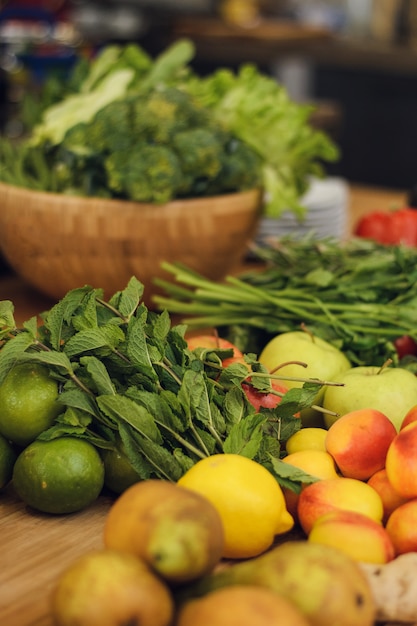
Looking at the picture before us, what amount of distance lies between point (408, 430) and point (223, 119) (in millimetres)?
1094

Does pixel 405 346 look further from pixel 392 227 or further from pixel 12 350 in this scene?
pixel 12 350

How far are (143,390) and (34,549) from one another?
21 centimetres

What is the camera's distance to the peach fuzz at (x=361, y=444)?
3.16 feet

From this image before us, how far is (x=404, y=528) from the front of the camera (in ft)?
2.84

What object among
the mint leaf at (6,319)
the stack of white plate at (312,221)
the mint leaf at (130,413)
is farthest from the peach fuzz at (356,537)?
the stack of white plate at (312,221)

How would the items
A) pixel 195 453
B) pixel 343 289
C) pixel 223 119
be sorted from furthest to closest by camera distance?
pixel 223 119
pixel 343 289
pixel 195 453

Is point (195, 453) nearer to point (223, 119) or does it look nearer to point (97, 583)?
point (97, 583)

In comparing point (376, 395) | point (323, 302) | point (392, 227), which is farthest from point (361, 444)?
point (392, 227)

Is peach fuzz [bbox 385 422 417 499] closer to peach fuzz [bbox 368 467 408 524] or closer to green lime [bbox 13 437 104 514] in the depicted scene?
peach fuzz [bbox 368 467 408 524]

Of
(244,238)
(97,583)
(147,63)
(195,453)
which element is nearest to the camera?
(97,583)

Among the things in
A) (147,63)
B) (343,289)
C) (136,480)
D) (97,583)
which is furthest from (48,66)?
(97,583)

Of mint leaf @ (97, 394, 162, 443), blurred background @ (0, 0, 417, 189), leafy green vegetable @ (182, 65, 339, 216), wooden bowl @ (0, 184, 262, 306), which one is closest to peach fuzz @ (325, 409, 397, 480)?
mint leaf @ (97, 394, 162, 443)

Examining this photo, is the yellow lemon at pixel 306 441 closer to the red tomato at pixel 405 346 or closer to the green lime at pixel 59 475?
the green lime at pixel 59 475

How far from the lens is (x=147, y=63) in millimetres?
1967
